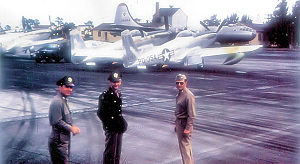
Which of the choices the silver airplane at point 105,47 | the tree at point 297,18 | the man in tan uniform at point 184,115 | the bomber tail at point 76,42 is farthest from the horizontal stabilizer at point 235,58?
the tree at point 297,18

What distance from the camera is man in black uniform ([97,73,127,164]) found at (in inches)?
259

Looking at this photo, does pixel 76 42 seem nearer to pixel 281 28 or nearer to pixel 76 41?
pixel 76 41

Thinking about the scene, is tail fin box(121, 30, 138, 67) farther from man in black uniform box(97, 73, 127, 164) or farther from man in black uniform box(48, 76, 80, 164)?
man in black uniform box(48, 76, 80, 164)

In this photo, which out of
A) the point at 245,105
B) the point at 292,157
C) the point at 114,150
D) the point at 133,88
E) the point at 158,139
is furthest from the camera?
the point at 133,88

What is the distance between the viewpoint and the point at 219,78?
86.0ft

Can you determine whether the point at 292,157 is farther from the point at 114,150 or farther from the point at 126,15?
the point at 126,15

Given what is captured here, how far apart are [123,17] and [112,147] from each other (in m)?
31.8

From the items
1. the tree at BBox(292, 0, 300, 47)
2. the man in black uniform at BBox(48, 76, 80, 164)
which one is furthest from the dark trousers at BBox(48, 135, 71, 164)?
the tree at BBox(292, 0, 300, 47)

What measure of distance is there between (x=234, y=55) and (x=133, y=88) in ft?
53.1

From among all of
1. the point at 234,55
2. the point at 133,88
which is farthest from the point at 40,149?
the point at 234,55

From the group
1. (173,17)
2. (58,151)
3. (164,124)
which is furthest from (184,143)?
(173,17)

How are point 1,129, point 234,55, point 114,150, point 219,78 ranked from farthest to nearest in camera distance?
point 234,55, point 219,78, point 1,129, point 114,150

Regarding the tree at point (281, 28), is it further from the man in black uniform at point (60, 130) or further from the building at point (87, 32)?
the man in black uniform at point (60, 130)

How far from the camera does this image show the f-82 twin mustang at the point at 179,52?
28.9 meters
